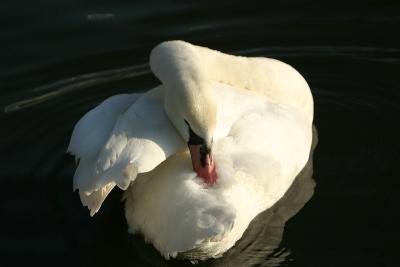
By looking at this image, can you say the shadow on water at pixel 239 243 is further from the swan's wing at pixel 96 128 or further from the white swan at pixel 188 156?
the swan's wing at pixel 96 128

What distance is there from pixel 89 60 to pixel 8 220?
2601 millimetres

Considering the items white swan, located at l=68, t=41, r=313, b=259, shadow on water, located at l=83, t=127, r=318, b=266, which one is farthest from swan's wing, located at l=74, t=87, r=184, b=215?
shadow on water, located at l=83, t=127, r=318, b=266

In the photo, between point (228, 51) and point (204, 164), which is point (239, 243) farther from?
point (228, 51)

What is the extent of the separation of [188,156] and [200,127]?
12.8 inches

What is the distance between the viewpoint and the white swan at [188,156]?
538cm

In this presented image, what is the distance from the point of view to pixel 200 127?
564 cm

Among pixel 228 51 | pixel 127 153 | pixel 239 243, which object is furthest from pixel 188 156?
pixel 228 51

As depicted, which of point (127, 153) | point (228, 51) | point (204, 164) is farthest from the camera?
point (228, 51)

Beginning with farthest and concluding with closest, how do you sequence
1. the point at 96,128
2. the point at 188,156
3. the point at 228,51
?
1. the point at 228,51
2. the point at 96,128
3. the point at 188,156

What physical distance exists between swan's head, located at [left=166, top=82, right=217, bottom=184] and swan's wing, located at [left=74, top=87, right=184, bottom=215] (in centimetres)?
8

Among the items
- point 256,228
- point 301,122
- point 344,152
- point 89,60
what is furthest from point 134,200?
point 89,60

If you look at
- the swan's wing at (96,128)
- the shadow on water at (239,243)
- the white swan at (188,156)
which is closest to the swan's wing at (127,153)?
the white swan at (188,156)

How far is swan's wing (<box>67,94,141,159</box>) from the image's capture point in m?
5.82

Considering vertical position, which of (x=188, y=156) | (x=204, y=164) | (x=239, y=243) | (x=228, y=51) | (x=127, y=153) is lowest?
(x=228, y=51)
